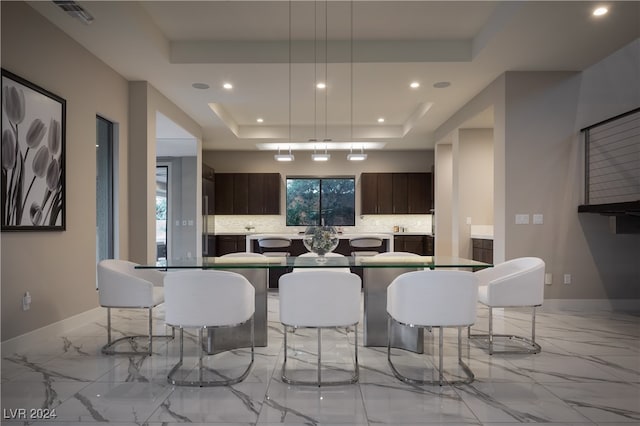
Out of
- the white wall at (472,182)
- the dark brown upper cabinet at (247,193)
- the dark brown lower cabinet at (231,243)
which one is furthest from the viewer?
the dark brown upper cabinet at (247,193)

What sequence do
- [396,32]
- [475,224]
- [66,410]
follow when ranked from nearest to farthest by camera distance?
[66,410] < [396,32] < [475,224]

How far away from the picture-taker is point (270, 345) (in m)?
3.49

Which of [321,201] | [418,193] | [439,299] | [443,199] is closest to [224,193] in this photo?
[321,201]

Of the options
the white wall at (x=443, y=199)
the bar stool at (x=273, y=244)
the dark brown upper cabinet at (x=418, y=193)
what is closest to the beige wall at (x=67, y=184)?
the bar stool at (x=273, y=244)

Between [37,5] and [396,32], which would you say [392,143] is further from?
[37,5]

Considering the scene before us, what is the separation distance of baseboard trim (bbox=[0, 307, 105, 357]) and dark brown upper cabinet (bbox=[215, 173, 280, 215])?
4.46m

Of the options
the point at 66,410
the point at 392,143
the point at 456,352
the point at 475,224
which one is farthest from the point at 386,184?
the point at 66,410

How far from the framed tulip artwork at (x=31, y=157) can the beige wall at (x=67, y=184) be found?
0.34 ft

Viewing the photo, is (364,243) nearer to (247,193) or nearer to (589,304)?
(589,304)

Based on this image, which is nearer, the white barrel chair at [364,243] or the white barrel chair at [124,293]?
the white barrel chair at [124,293]

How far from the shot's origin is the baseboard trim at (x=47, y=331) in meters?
3.14

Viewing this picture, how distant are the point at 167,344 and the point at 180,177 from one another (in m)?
6.79

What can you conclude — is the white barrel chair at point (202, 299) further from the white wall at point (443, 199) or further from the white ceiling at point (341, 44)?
the white wall at point (443, 199)

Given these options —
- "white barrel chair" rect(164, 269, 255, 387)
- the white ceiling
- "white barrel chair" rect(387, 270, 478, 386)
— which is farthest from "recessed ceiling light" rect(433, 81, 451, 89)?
"white barrel chair" rect(164, 269, 255, 387)
